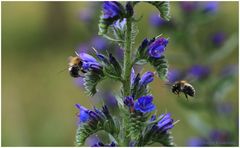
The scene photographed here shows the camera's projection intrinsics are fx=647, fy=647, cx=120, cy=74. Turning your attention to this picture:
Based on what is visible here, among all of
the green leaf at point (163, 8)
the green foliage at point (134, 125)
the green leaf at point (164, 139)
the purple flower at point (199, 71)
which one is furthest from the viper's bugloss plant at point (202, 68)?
the green foliage at point (134, 125)

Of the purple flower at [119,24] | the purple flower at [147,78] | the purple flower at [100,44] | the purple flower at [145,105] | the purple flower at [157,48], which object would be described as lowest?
the purple flower at [100,44]

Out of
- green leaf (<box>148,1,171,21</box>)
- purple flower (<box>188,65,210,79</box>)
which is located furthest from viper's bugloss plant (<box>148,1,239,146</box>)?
A: green leaf (<box>148,1,171,21</box>)

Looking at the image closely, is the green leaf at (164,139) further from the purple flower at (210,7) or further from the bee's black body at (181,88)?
the purple flower at (210,7)

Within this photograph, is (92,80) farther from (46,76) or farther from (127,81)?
(46,76)

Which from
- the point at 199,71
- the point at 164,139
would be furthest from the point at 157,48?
the point at 199,71

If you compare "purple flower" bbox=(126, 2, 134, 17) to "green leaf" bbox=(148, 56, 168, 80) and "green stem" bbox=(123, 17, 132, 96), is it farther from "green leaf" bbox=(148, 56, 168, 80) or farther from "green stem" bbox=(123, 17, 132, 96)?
"green leaf" bbox=(148, 56, 168, 80)

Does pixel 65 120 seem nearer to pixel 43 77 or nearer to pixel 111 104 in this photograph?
pixel 43 77
